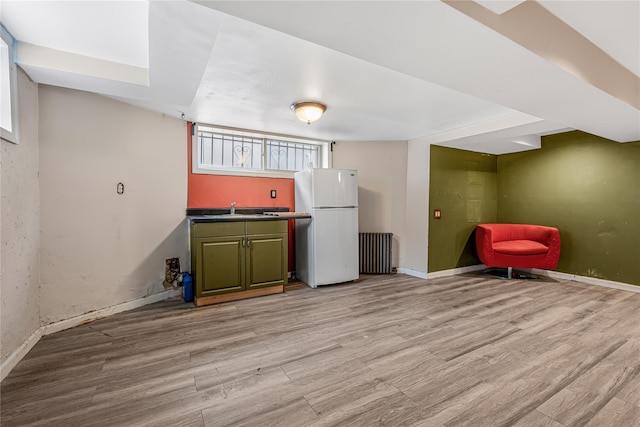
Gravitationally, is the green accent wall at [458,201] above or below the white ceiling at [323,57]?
below

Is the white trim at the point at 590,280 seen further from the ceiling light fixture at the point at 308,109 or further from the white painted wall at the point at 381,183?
the ceiling light fixture at the point at 308,109

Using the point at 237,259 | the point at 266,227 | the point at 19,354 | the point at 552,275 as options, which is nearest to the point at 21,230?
the point at 19,354

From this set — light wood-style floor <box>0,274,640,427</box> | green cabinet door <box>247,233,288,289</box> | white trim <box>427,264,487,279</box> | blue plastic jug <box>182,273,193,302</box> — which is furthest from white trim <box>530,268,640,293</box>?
blue plastic jug <box>182,273,193,302</box>

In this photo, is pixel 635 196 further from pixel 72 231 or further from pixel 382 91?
pixel 72 231

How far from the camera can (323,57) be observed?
1991 mm

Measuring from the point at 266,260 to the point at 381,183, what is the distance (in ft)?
7.85

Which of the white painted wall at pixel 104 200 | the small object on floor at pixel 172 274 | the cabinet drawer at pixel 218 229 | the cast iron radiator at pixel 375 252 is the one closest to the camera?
the white painted wall at pixel 104 200

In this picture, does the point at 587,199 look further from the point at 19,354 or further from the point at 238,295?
the point at 19,354

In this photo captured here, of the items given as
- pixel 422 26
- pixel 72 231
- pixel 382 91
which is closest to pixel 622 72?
pixel 382 91

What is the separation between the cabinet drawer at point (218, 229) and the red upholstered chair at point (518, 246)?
12.4 ft

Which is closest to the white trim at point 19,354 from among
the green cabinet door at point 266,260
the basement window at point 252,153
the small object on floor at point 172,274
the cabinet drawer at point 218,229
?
the small object on floor at point 172,274

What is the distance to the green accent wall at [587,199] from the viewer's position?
3.57m

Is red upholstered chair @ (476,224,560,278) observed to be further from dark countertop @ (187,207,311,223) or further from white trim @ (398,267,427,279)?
dark countertop @ (187,207,311,223)

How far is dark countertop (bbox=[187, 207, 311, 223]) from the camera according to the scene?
3088 mm
